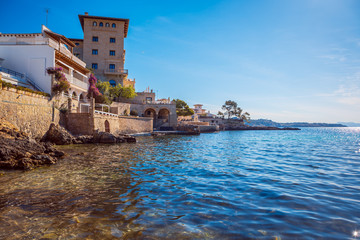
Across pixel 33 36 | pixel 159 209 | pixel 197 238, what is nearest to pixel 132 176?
pixel 159 209

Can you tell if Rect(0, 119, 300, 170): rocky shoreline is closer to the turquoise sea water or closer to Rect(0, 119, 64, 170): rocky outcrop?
Rect(0, 119, 64, 170): rocky outcrop

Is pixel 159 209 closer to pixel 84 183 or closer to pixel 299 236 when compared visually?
pixel 299 236

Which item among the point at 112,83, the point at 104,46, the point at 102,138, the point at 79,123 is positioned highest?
the point at 104,46

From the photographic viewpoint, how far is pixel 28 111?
54.3ft

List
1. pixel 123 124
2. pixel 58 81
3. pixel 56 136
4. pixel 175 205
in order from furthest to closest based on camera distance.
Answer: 1. pixel 123 124
2. pixel 58 81
3. pixel 56 136
4. pixel 175 205

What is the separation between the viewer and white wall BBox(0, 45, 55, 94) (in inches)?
836

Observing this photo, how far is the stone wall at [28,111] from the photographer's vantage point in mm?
14625

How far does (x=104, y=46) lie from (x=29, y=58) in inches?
954

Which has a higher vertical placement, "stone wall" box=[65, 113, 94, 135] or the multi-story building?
the multi-story building

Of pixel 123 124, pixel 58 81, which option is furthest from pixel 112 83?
pixel 58 81

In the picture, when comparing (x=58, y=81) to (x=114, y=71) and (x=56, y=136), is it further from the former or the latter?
(x=114, y=71)

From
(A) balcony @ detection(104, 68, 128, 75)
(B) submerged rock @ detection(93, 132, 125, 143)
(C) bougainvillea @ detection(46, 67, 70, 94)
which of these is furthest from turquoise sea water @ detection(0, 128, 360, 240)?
(A) balcony @ detection(104, 68, 128, 75)

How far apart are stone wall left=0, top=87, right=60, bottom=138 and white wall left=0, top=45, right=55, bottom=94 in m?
4.11

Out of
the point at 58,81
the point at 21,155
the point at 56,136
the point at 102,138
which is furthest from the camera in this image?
the point at 102,138
